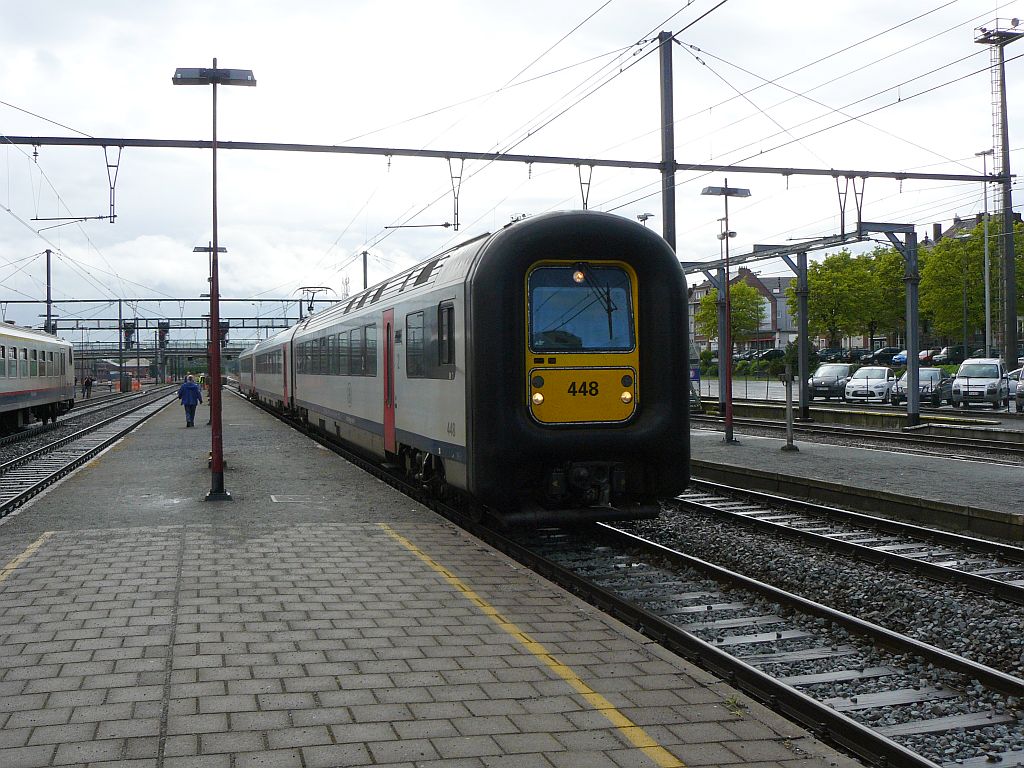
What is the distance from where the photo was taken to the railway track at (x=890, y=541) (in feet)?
27.1

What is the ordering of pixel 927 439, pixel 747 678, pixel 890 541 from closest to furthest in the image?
pixel 747 678, pixel 890 541, pixel 927 439

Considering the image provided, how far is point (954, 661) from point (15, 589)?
646 cm

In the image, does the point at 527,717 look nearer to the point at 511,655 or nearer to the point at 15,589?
the point at 511,655

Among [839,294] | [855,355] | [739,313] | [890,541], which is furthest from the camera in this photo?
[739,313]

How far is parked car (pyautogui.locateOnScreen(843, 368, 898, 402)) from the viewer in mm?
36062

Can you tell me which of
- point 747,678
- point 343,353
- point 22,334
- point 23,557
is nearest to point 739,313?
point 22,334

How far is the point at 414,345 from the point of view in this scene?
11.9 metres

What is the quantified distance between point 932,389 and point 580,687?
33.6 m

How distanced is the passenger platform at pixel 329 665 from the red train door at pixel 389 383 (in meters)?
3.65

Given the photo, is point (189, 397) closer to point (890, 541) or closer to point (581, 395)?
point (581, 395)

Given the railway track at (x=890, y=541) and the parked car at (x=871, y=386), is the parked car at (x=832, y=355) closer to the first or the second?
the parked car at (x=871, y=386)

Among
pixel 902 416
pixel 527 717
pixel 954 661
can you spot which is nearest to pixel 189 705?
pixel 527 717

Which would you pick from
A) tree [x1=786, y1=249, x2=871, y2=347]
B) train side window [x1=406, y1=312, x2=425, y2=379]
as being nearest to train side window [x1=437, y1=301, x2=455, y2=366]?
train side window [x1=406, y1=312, x2=425, y2=379]

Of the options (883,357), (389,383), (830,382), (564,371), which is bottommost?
(830,382)
